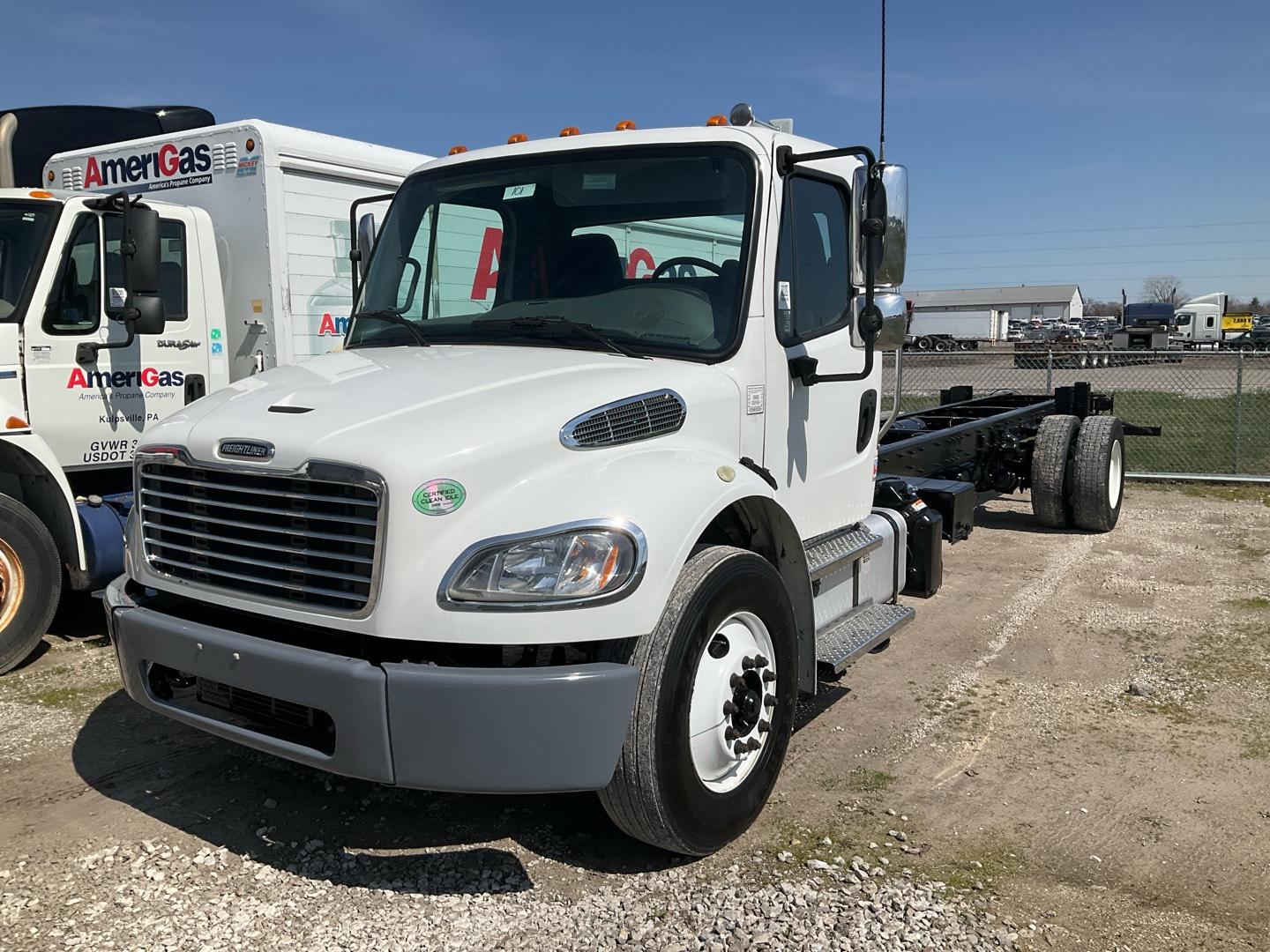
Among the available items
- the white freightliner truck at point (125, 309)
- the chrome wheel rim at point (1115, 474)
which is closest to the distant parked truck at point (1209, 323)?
the chrome wheel rim at point (1115, 474)

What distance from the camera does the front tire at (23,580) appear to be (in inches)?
222

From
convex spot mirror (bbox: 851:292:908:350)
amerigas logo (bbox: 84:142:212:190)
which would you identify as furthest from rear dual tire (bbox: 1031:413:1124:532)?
amerigas logo (bbox: 84:142:212:190)

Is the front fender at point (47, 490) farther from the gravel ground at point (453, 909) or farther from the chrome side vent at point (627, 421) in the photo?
the chrome side vent at point (627, 421)

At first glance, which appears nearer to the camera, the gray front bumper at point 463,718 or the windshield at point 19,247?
the gray front bumper at point 463,718

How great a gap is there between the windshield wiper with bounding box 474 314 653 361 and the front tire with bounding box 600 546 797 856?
807 mm

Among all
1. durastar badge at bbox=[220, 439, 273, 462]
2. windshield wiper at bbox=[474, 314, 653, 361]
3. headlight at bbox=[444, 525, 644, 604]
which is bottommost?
headlight at bbox=[444, 525, 644, 604]

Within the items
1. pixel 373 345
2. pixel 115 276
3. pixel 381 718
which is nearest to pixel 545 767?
pixel 381 718

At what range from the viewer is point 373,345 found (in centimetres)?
451

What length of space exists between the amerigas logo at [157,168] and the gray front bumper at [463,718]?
475 cm

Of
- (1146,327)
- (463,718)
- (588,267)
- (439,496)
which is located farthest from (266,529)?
(1146,327)

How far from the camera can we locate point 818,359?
453 centimetres

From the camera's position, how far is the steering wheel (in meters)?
4.12

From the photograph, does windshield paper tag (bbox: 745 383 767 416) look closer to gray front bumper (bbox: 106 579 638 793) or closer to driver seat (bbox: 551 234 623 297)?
driver seat (bbox: 551 234 623 297)

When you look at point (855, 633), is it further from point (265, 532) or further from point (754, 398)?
point (265, 532)
